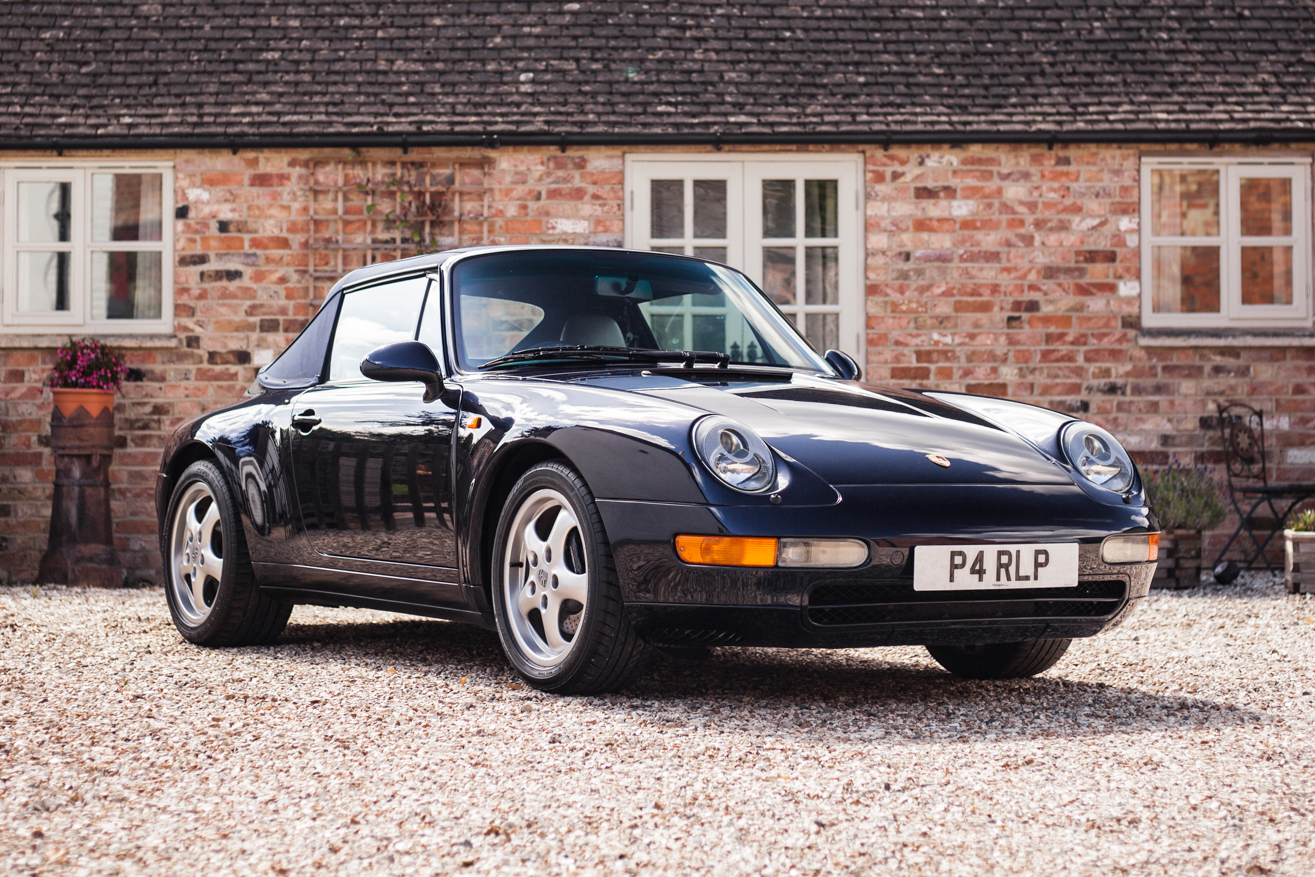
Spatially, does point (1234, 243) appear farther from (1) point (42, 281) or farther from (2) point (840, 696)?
(1) point (42, 281)

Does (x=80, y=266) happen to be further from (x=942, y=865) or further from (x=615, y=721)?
(x=942, y=865)

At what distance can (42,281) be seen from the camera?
10.0 metres

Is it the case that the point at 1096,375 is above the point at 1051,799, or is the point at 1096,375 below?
above

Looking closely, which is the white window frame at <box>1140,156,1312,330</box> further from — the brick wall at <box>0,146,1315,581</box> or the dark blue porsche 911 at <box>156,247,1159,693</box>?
the dark blue porsche 911 at <box>156,247,1159,693</box>

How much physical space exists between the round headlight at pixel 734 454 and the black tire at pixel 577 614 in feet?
1.16

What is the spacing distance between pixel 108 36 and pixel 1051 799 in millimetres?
9434

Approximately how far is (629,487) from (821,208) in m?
6.47

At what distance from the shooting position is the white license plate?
3.59 m

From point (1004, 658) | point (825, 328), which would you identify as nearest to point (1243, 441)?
point (825, 328)

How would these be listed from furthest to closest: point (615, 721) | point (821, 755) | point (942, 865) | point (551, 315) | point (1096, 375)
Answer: point (1096, 375) → point (551, 315) → point (615, 721) → point (821, 755) → point (942, 865)

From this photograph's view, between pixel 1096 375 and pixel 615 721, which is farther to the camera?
pixel 1096 375

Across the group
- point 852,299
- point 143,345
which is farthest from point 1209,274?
point 143,345

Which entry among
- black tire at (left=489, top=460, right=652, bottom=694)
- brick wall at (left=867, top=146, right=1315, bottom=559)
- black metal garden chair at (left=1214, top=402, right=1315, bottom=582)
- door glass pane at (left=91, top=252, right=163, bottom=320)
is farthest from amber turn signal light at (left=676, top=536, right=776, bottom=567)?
door glass pane at (left=91, top=252, right=163, bottom=320)

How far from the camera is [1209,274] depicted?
9.95m
